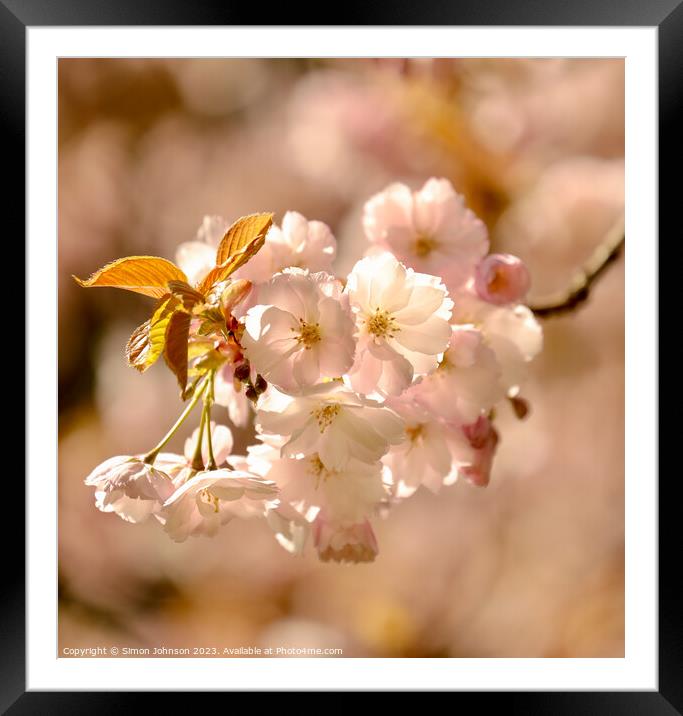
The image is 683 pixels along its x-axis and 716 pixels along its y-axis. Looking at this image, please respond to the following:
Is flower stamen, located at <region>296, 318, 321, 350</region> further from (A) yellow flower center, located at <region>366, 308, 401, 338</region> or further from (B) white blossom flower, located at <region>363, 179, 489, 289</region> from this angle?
(B) white blossom flower, located at <region>363, 179, 489, 289</region>

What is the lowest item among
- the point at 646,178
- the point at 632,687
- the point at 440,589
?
the point at 440,589

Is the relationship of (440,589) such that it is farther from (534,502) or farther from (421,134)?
(421,134)

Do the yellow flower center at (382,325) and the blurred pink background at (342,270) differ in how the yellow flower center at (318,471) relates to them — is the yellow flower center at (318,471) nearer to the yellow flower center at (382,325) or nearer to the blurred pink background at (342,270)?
the yellow flower center at (382,325)

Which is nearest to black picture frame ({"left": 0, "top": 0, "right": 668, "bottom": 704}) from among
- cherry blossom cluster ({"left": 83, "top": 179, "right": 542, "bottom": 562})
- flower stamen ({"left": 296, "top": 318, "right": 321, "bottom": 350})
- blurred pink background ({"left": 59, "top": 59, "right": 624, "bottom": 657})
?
cherry blossom cluster ({"left": 83, "top": 179, "right": 542, "bottom": 562})

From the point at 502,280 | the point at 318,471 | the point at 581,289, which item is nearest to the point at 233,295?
the point at 318,471

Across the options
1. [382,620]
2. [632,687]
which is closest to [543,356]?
[382,620]

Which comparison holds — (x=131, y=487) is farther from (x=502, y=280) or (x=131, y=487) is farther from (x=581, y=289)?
(x=581, y=289)

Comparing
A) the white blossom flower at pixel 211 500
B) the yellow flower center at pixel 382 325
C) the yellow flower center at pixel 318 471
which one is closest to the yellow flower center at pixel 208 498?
the white blossom flower at pixel 211 500
